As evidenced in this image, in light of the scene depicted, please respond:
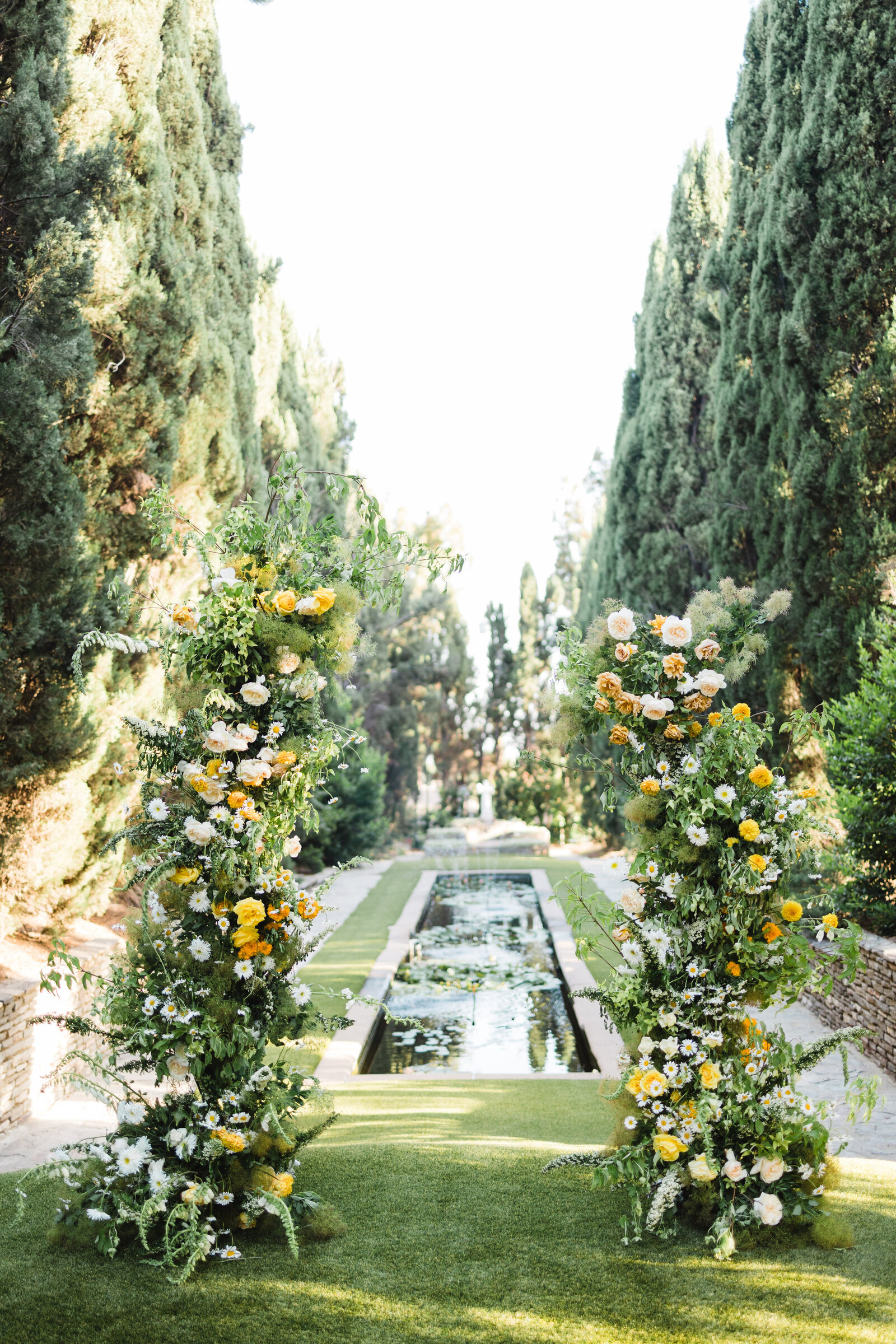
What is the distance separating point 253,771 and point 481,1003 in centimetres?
503

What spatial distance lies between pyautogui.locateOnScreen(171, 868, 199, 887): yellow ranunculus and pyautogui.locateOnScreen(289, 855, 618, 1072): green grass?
1.84 feet

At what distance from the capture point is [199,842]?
321 cm

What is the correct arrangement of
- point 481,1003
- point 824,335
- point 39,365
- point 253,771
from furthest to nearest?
point 824,335, point 481,1003, point 39,365, point 253,771

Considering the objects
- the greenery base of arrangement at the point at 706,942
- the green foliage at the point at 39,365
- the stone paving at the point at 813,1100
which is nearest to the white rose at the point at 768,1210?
the greenery base of arrangement at the point at 706,942

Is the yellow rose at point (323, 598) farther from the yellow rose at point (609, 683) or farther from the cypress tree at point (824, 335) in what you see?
the cypress tree at point (824, 335)

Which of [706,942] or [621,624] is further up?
[621,624]

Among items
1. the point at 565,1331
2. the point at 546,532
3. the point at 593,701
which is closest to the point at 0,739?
the point at 593,701

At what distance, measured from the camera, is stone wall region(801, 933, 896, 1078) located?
554cm

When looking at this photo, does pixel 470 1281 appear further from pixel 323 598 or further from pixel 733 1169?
pixel 323 598

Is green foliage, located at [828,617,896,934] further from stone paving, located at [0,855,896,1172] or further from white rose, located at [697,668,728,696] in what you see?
white rose, located at [697,668,728,696]

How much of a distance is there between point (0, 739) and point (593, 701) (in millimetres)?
3860

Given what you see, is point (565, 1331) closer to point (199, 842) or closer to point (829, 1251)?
point (829, 1251)

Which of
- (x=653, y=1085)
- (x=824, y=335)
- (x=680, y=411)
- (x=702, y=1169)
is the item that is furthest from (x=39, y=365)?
(x=680, y=411)

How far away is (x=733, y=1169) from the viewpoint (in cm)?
306
